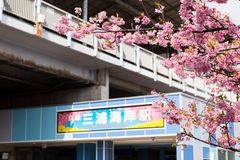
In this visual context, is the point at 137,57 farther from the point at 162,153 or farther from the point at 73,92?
the point at 162,153

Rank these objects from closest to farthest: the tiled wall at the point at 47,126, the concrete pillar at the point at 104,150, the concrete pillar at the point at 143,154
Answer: the tiled wall at the point at 47,126 < the concrete pillar at the point at 104,150 < the concrete pillar at the point at 143,154

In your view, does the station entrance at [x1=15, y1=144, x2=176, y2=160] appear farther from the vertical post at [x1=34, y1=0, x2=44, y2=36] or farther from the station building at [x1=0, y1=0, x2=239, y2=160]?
the vertical post at [x1=34, y1=0, x2=44, y2=36]

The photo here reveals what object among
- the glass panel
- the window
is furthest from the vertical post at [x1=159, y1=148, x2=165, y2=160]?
the glass panel

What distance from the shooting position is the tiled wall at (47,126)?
61.9 ft

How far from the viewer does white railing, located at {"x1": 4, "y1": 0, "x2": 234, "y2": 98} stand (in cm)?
1705

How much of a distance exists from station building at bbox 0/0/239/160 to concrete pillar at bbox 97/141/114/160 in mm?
41

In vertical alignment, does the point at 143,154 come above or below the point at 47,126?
below

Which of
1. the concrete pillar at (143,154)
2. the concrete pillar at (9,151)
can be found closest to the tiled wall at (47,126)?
the concrete pillar at (9,151)

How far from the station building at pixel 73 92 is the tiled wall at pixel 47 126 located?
0.13ft

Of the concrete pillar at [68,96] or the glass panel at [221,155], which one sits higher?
the concrete pillar at [68,96]

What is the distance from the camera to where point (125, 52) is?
22812mm

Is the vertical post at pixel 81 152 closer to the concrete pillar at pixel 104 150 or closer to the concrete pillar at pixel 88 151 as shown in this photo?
the concrete pillar at pixel 88 151

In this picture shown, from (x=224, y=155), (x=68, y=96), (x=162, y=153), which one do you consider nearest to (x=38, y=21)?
(x=68, y=96)

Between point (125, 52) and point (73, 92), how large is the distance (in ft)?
11.3
